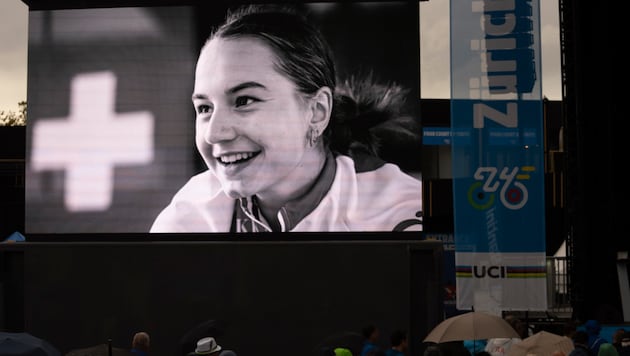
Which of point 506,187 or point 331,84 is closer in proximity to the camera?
point 506,187

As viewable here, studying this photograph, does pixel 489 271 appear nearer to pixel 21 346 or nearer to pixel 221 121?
pixel 221 121

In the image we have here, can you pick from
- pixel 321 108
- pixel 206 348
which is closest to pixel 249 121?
pixel 321 108

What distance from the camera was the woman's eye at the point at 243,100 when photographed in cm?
1820

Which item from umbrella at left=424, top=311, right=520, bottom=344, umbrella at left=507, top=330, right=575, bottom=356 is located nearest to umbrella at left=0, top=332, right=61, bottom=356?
umbrella at left=424, top=311, right=520, bottom=344

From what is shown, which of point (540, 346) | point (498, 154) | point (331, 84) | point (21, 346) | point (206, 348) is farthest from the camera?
point (331, 84)

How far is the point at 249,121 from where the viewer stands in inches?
714

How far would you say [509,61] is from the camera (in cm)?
1566

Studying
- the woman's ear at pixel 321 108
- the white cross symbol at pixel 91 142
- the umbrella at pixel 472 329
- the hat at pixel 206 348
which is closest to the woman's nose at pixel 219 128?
the white cross symbol at pixel 91 142

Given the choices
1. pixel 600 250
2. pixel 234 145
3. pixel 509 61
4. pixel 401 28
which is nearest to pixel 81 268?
pixel 234 145

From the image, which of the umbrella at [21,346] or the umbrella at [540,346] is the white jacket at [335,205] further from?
the umbrella at [21,346]

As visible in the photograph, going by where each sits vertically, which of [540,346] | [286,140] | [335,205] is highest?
[286,140]

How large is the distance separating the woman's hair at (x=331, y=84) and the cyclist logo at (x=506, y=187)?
97.5 inches

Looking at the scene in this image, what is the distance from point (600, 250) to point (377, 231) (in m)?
4.95

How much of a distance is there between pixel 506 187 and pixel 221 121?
5077mm
